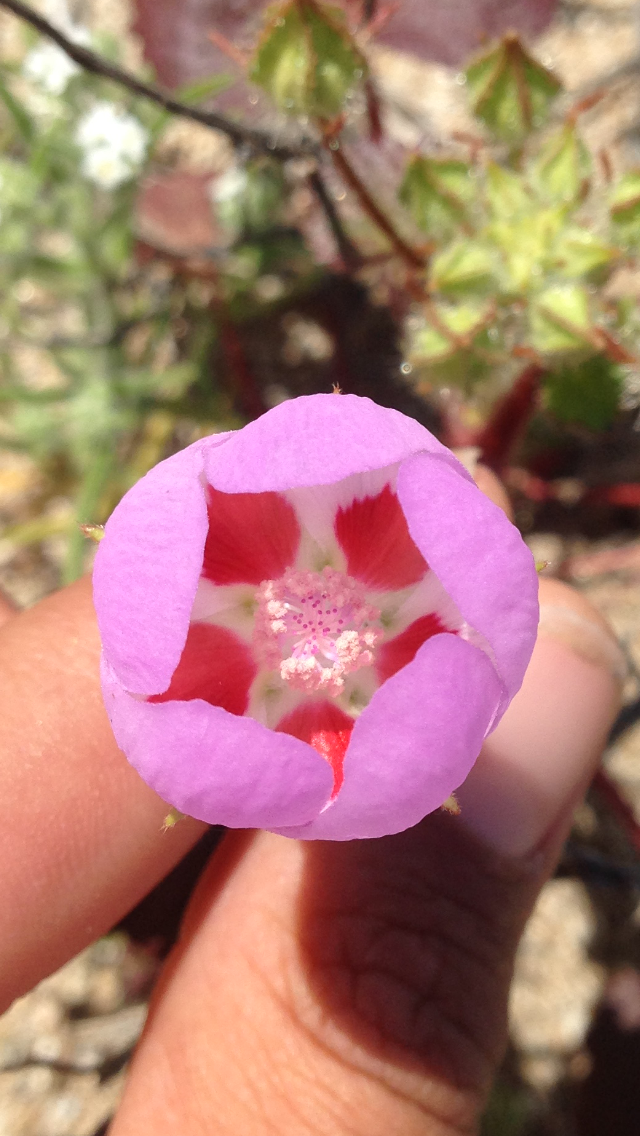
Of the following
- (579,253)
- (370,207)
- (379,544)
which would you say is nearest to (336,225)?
(370,207)

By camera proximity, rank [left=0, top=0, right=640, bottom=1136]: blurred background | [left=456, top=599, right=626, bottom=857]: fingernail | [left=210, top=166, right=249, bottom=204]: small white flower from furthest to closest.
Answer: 1. [left=210, top=166, right=249, bottom=204]: small white flower
2. [left=0, top=0, right=640, bottom=1136]: blurred background
3. [left=456, top=599, right=626, bottom=857]: fingernail

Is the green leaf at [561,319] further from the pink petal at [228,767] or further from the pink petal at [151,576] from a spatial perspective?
the pink petal at [228,767]

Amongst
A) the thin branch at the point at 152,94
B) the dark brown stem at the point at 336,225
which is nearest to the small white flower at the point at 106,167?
the thin branch at the point at 152,94

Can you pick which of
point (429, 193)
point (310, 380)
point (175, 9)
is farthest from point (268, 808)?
point (175, 9)

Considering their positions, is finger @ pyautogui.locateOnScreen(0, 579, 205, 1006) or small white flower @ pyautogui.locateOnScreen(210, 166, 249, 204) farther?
small white flower @ pyautogui.locateOnScreen(210, 166, 249, 204)

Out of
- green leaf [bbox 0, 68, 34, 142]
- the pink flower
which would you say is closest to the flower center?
the pink flower

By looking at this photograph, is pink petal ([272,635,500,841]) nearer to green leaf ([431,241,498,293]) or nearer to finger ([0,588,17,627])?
green leaf ([431,241,498,293])

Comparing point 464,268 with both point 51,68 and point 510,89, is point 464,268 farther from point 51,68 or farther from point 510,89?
point 51,68
